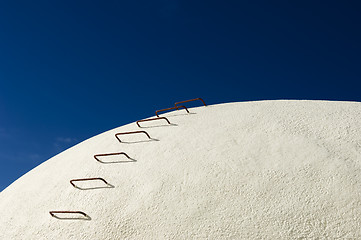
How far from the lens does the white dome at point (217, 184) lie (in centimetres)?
388

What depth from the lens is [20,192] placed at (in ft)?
20.4

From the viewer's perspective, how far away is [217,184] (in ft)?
14.5

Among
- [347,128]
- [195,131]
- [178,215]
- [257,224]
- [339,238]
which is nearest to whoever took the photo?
[339,238]

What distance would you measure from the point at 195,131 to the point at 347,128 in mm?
2097

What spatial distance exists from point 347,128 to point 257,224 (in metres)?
2.15

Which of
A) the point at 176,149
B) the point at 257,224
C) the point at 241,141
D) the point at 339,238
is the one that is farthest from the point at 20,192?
the point at 339,238

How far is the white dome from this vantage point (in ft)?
12.7

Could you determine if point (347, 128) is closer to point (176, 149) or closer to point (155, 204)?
point (176, 149)

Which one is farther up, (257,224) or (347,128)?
(347,128)

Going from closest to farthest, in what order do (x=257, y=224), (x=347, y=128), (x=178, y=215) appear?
(x=257, y=224)
(x=178, y=215)
(x=347, y=128)

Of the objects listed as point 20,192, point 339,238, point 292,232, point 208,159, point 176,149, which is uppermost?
point 20,192

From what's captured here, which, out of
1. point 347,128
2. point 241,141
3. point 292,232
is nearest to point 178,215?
point 292,232

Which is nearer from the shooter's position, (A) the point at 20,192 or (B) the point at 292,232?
(B) the point at 292,232

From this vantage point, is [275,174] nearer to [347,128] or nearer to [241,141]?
[241,141]
